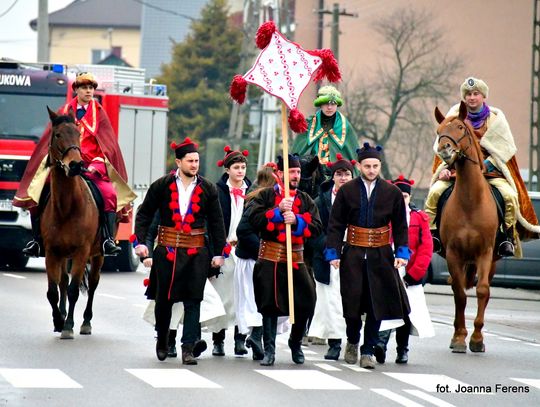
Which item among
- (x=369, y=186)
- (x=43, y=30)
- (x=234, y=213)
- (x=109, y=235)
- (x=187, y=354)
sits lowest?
(x=187, y=354)

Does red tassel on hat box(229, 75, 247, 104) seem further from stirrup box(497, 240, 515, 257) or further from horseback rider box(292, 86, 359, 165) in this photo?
stirrup box(497, 240, 515, 257)

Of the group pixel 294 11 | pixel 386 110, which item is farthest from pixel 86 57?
pixel 386 110

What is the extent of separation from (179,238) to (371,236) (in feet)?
5.32

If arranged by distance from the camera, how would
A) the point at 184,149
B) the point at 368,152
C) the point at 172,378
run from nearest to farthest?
the point at 172,378 < the point at 184,149 < the point at 368,152

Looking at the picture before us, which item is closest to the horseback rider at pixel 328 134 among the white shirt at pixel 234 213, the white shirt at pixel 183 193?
the white shirt at pixel 234 213

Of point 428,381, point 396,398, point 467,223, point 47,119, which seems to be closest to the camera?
point 396,398

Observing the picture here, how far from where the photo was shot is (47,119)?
26.1 meters

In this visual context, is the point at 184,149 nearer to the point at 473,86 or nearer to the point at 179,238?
the point at 179,238

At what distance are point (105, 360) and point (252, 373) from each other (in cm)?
135

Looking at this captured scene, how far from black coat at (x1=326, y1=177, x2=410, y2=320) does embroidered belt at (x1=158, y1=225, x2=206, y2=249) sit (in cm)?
110

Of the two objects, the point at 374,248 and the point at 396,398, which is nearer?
the point at 396,398

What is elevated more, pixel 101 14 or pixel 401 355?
pixel 101 14

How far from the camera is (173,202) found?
1342 cm

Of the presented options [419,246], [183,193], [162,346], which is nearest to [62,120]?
[183,193]
